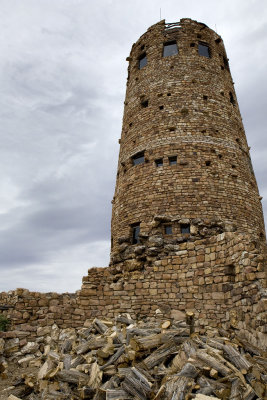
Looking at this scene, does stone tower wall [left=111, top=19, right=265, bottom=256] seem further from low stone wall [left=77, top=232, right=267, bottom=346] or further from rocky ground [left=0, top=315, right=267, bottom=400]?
rocky ground [left=0, top=315, right=267, bottom=400]

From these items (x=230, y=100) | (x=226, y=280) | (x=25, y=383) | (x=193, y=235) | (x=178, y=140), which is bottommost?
(x=25, y=383)

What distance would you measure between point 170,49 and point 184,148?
5.93m

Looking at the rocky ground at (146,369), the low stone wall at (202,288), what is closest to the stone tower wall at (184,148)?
the low stone wall at (202,288)

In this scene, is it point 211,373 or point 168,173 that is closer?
point 211,373

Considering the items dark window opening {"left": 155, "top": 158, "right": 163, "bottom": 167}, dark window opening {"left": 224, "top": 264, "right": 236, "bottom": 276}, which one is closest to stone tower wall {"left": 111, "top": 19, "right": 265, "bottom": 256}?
dark window opening {"left": 155, "top": 158, "right": 163, "bottom": 167}

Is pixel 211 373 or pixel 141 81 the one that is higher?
pixel 141 81

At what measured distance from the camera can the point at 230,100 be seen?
594 inches

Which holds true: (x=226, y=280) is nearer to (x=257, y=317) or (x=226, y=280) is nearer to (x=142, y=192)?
(x=257, y=317)

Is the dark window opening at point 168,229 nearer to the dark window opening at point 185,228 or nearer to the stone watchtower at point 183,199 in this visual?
the stone watchtower at point 183,199

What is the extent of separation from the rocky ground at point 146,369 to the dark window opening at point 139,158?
24.7 ft

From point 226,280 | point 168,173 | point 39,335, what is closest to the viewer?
point 226,280

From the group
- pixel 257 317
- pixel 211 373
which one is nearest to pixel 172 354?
pixel 211 373

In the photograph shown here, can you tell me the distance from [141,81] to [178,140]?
4.42 meters

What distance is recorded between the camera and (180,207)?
462 inches
